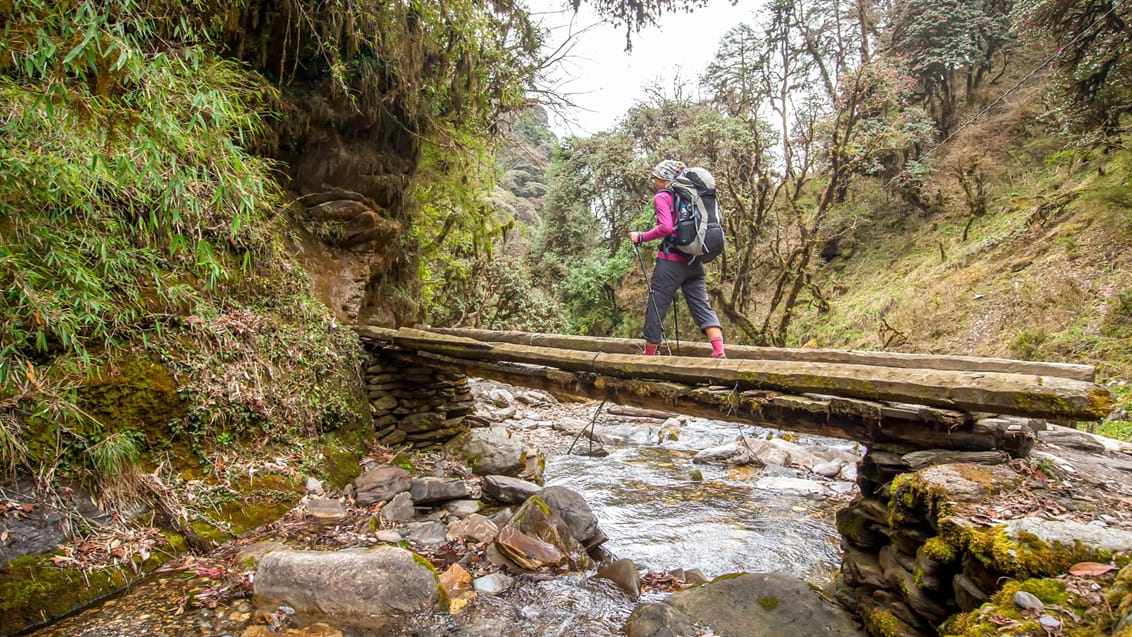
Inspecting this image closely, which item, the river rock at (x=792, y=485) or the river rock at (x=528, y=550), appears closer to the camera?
the river rock at (x=528, y=550)

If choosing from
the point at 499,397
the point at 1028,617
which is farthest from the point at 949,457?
the point at 499,397

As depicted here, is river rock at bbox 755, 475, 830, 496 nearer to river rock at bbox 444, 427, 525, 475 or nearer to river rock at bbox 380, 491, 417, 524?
river rock at bbox 444, 427, 525, 475

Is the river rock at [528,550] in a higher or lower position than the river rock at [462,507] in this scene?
higher

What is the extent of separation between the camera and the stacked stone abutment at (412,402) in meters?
6.54

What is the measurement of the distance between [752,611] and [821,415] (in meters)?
1.25

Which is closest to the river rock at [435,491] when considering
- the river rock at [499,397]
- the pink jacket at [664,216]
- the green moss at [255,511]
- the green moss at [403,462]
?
the green moss at [403,462]

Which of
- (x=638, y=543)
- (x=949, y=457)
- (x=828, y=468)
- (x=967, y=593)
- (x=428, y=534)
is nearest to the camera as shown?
(x=967, y=593)

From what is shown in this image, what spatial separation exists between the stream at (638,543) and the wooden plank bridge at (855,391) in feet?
4.35

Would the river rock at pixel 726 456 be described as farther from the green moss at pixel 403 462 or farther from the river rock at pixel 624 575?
the green moss at pixel 403 462

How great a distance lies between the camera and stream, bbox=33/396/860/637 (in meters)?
2.92

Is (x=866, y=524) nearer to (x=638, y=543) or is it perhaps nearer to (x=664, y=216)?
(x=638, y=543)

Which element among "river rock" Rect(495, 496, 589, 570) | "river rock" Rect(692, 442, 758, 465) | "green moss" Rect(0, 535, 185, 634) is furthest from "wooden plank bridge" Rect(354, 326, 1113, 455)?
"green moss" Rect(0, 535, 185, 634)

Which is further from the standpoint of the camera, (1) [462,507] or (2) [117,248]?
(1) [462,507]

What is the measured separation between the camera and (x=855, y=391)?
2967mm
